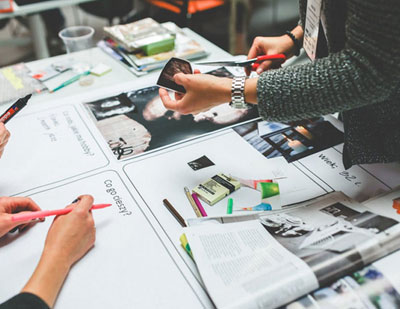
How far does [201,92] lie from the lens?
804 millimetres

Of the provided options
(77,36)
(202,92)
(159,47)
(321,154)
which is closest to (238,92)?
(202,92)

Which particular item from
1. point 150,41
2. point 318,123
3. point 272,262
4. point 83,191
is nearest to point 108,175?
point 83,191

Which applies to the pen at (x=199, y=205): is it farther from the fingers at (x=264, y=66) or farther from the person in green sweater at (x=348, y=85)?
the fingers at (x=264, y=66)

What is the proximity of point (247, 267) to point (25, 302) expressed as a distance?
34 centimetres

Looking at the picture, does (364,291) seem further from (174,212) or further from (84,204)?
(84,204)

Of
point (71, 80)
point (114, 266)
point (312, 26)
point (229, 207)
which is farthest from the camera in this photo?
point (71, 80)

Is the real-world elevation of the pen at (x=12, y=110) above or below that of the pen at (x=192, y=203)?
above

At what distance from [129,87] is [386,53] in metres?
0.80

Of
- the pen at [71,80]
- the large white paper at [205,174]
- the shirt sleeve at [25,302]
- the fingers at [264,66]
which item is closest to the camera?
the shirt sleeve at [25,302]

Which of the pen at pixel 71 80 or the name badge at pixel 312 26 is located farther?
the pen at pixel 71 80

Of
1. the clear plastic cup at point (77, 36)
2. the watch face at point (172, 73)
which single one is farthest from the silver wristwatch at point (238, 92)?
the clear plastic cup at point (77, 36)

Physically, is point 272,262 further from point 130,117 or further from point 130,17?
point 130,17

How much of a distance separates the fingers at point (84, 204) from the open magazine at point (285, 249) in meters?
0.19

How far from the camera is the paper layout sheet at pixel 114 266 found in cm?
63
